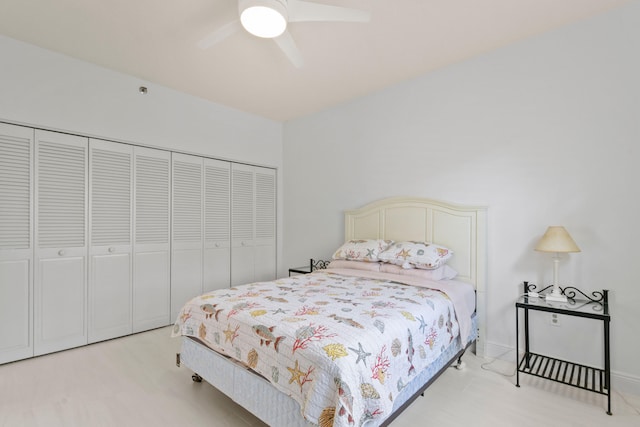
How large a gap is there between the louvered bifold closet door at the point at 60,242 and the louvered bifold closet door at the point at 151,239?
446mm

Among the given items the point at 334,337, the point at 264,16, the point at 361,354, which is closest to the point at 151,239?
A: the point at 264,16

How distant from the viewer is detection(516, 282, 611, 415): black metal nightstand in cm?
204

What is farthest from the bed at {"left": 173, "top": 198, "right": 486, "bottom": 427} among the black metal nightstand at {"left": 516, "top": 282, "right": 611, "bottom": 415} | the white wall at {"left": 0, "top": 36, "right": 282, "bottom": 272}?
the white wall at {"left": 0, "top": 36, "right": 282, "bottom": 272}

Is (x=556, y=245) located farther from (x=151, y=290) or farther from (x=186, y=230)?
(x=151, y=290)

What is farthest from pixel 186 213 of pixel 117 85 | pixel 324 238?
pixel 324 238

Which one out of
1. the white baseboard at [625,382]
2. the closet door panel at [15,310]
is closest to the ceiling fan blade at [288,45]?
the closet door panel at [15,310]

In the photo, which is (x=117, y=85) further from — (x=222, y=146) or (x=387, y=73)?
(x=387, y=73)

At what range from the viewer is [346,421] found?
126 cm

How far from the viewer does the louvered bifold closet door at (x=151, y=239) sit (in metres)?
3.28

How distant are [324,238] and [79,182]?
2.61 meters

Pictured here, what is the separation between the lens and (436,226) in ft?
9.89

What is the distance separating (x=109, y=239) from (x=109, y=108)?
1.26 metres

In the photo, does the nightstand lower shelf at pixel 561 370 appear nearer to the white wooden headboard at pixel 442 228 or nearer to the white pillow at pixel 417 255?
the white wooden headboard at pixel 442 228

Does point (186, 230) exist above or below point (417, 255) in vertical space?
above
